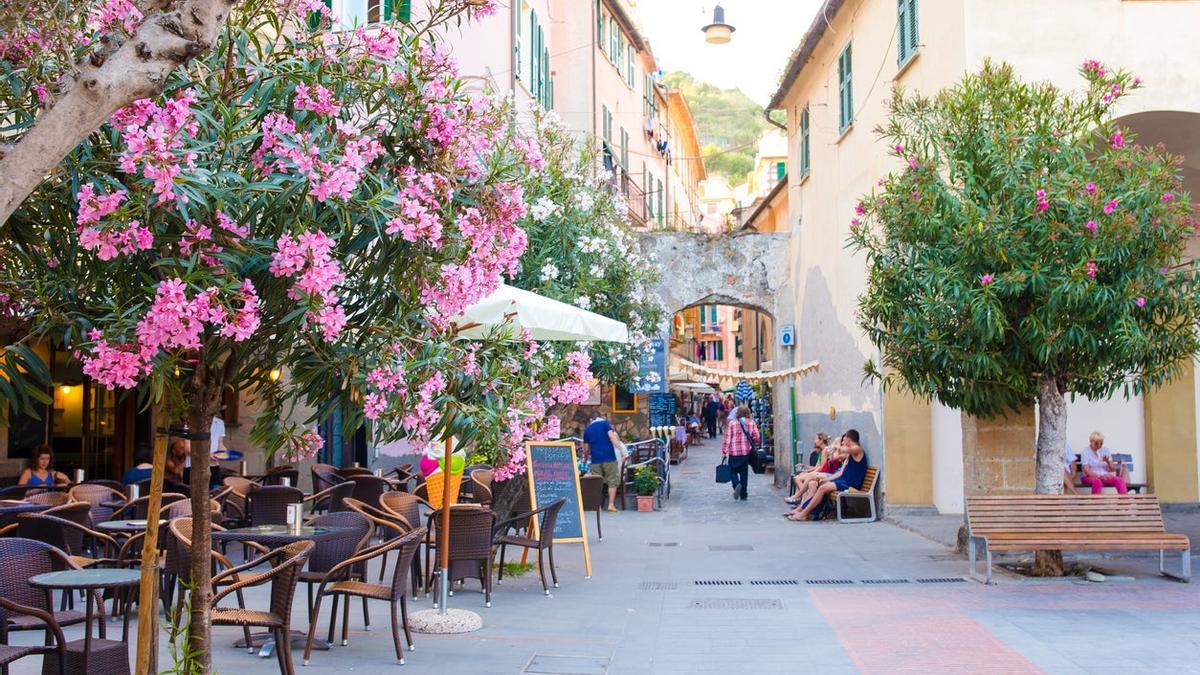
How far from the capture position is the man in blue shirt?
18.4 metres

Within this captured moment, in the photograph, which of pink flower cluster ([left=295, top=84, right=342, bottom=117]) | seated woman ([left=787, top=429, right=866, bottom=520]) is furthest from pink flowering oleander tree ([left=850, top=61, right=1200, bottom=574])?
pink flower cluster ([left=295, top=84, right=342, bottom=117])

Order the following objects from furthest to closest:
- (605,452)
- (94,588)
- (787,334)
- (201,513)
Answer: (787,334) < (605,452) < (94,588) < (201,513)

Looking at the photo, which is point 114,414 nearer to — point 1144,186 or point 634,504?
point 634,504

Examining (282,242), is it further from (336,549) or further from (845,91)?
(845,91)

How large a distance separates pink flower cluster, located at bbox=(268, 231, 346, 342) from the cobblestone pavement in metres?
3.73

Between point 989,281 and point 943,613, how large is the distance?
2950 mm

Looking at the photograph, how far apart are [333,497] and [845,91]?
12.1 metres

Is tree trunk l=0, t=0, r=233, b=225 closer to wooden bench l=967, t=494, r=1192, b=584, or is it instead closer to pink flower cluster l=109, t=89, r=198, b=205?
pink flower cluster l=109, t=89, r=198, b=205

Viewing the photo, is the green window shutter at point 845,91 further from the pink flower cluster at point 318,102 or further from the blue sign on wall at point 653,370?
the pink flower cluster at point 318,102

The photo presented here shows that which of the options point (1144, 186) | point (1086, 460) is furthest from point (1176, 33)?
point (1086, 460)

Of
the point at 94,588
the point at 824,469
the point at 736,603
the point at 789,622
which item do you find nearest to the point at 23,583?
the point at 94,588

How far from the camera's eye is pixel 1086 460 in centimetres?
1566

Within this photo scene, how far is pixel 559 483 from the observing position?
11.8 metres

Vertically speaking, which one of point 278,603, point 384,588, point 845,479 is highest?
point 845,479
